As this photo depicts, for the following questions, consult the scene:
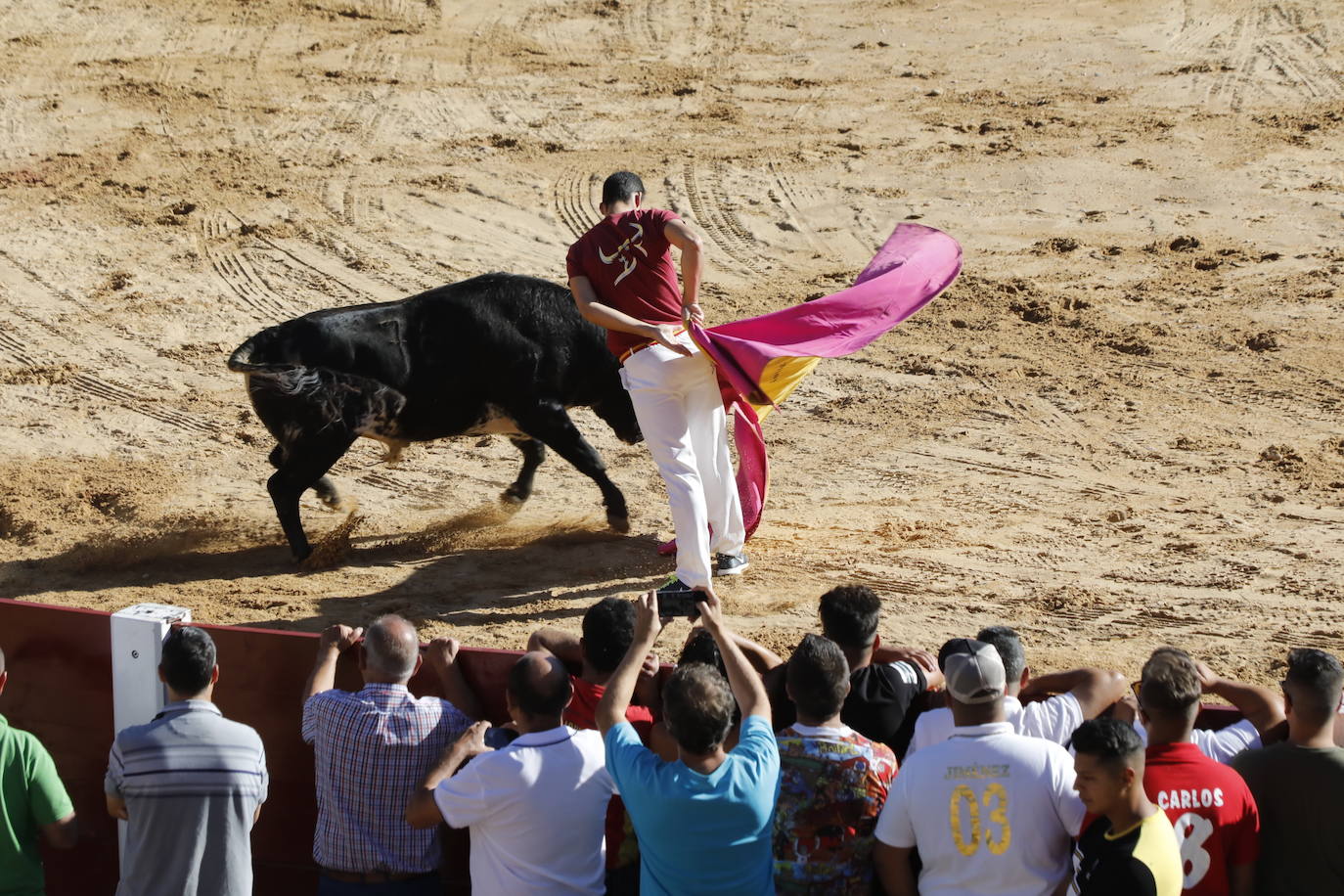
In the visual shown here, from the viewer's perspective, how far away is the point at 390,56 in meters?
16.7

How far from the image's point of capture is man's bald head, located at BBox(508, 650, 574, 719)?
3.92 meters

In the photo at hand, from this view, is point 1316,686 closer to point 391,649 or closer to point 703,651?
point 703,651

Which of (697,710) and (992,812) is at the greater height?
(697,710)

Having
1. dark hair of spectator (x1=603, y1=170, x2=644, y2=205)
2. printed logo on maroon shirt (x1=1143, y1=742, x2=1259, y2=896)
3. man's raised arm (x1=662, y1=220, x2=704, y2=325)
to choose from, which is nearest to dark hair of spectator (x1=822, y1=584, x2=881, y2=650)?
printed logo on maroon shirt (x1=1143, y1=742, x2=1259, y2=896)

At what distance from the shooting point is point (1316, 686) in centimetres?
379

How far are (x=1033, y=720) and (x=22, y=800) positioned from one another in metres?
2.79

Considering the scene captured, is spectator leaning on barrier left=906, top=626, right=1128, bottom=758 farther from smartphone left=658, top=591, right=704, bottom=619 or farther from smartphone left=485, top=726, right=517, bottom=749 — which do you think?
smartphone left=485, top=726, right=517, bottom=749

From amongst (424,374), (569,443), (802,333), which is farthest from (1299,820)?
(424,374)

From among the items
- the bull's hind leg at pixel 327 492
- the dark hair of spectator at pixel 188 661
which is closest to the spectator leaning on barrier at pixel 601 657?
the dark hair of spectator at pixel 188 661

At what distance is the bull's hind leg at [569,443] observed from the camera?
8.58 meters

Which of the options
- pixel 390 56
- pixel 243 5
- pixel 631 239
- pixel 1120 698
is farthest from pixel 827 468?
pixel 243 5

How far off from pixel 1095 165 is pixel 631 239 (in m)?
8.30

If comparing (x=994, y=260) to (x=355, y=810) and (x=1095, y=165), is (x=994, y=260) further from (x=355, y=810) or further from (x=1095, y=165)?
(x=355, y=810)

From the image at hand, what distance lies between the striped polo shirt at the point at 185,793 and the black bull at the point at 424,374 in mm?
4175
